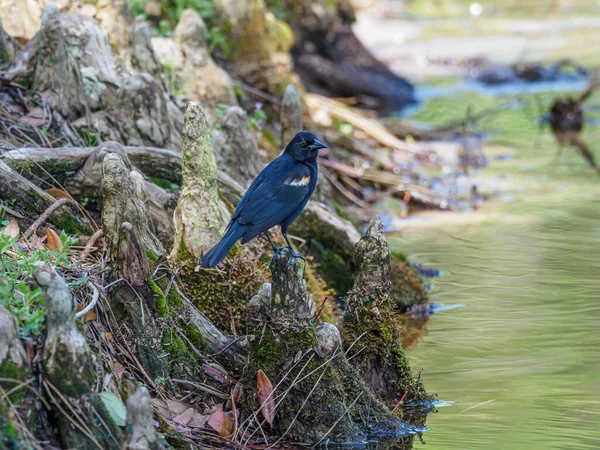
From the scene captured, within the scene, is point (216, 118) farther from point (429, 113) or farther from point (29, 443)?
point (429, 113)

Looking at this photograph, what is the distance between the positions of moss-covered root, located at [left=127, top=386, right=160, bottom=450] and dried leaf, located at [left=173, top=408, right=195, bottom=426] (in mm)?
942

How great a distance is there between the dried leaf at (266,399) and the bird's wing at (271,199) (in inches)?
36.0

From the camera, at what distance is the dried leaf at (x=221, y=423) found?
17.7 ft

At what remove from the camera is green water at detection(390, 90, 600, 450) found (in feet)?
20.2

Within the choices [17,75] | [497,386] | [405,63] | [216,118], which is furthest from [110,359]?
[405,63]

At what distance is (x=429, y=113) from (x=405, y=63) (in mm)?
5632

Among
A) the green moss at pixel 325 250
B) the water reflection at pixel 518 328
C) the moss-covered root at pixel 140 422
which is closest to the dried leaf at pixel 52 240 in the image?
the moss-covered root at pixel 140 422

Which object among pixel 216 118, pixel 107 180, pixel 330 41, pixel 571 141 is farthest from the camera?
pixel 330 41

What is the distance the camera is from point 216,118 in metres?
9.66

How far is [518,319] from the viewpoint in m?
8.39

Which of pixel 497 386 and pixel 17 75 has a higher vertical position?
pixel 17 75

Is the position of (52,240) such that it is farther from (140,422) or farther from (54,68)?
(54,68)

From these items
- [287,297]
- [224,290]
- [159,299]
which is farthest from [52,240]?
[287,297]

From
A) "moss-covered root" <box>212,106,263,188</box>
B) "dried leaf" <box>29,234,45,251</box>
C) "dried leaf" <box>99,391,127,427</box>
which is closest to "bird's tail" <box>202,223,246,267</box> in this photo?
"dried leaf" <box>29,234,45,251</box>
